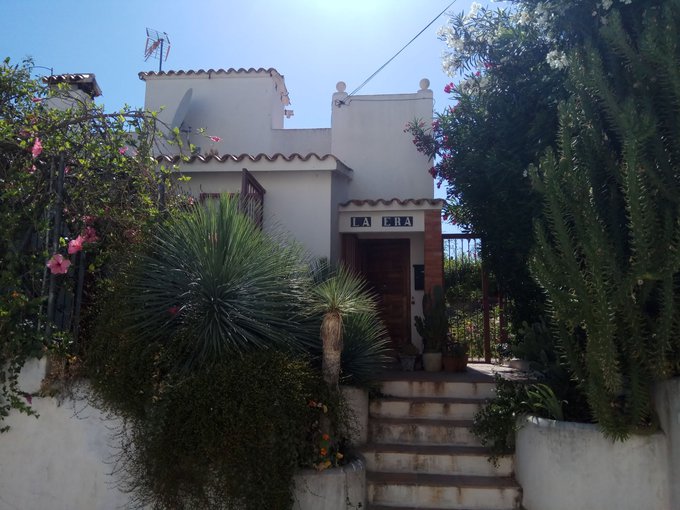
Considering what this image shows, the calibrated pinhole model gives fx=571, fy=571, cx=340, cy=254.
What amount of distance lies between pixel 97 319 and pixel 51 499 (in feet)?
5.71

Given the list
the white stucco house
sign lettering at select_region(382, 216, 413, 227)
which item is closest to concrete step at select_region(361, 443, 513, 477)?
the white stucco house

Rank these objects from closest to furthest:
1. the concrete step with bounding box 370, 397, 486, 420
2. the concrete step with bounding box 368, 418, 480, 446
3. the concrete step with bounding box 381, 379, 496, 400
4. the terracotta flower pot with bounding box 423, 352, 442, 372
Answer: the concrete step with bounding box 368, 418, 480, 446 < the concrete step with bounding box 370, 397, 486, 420 < the concrete step with bounding box 381, 379, 496, 400 < the terracotta flower pot with bounding box 423, 352, 442, 372

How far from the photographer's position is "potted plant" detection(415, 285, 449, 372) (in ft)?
27.3

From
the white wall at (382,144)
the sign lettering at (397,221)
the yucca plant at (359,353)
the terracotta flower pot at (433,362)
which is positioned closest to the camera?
the yucca plant at (359,353)

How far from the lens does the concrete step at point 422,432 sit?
20.5 ft

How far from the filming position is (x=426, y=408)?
6703mm

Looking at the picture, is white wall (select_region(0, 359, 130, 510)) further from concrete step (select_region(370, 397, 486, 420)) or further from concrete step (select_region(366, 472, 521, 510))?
concrete step (select_region(370, 397, 486, 420))

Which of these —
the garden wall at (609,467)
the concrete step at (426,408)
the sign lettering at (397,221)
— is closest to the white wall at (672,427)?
the garden wall at (609,467)

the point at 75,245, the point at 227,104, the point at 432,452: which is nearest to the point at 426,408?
the point at 432,452

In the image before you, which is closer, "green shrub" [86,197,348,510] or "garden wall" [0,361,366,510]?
"green shrub" [86,197,348,510]

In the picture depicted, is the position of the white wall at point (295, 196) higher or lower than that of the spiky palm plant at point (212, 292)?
higher

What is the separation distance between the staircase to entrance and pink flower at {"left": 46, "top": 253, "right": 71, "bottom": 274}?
3.58m

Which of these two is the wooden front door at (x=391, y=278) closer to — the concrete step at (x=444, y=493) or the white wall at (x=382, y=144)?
the white wall at (x=382, y=144)

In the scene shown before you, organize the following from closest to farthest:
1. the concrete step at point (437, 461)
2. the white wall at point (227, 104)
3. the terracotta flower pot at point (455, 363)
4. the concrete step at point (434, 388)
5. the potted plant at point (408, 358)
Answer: the concrete step at point (437, 461) → the concrete step at point (434, 388) → the terracotta flower pot at point (455, 363) → the potted plant at point (408, 358) → the white wall at point (227, 104)
